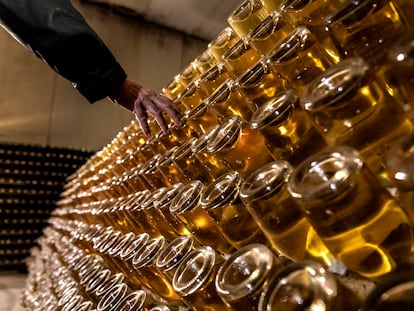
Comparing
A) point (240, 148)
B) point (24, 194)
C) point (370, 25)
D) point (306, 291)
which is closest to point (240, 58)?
point (240, 148)

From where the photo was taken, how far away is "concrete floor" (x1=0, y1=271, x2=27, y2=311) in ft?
4.94

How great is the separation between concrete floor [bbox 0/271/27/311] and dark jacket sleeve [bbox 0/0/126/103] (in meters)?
0.78

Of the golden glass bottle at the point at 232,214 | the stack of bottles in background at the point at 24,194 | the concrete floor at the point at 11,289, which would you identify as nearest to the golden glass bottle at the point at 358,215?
the golden glass bottle at the point at 232,214

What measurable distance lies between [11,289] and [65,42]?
132 centimetres

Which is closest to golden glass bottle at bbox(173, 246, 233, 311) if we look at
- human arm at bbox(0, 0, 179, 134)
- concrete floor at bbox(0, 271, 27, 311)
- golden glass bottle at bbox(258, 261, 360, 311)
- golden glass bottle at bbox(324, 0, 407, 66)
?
golden glass bottle at bbox(258, 261, 360, 311)

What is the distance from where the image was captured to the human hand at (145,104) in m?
0.84

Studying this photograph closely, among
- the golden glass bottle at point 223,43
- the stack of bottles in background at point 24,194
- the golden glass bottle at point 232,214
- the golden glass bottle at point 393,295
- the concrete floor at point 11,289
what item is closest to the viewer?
the golden glass bottle at point 393,295

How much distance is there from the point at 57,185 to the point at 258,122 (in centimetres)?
239

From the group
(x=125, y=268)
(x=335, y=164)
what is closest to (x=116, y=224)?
(x=125, y=268)

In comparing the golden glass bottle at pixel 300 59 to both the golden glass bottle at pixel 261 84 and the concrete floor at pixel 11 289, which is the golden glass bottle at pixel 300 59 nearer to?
the golden glass bottle at pixel 261 84

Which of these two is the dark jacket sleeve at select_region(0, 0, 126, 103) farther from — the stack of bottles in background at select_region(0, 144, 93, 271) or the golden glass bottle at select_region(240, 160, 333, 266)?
the stack of bottles in background at select_region(0, 144, 93, 271)

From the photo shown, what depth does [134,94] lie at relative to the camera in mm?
955

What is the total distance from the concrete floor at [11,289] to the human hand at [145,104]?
76 cm

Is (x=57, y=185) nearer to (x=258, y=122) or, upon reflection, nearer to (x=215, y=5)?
(x=215, y=5)
